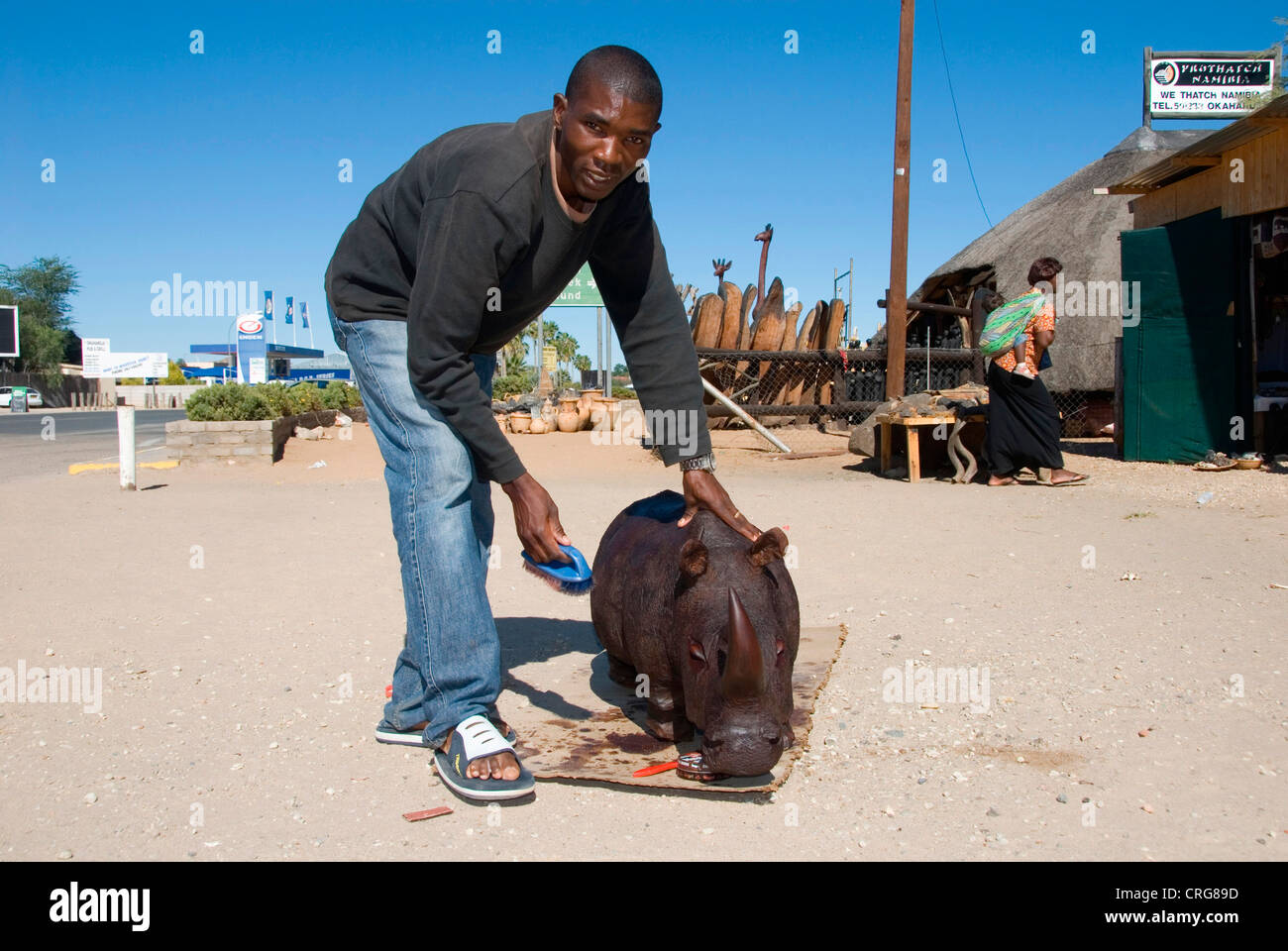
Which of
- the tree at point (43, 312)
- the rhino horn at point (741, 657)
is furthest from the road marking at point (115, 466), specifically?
the tree at point (43, 312)

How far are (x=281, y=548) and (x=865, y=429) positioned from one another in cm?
835

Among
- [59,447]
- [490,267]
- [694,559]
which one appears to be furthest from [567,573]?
[59,447]

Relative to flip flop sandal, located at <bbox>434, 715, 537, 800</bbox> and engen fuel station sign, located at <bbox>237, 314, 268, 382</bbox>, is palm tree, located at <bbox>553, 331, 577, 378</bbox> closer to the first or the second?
engen fuel station sign, located at <bbox>237, 314, 268, 382</bbox>

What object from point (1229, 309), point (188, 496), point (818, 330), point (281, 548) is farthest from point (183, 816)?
point (818, 330)

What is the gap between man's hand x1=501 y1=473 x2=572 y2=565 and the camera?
307 centimetres

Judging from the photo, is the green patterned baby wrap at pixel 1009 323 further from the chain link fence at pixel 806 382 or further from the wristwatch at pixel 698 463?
Answer: the wristwatch at pixel 698 463

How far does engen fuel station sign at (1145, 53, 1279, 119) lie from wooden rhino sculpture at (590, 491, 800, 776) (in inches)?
684

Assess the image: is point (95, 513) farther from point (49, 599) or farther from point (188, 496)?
point (49, 599)

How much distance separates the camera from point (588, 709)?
13.5 feet

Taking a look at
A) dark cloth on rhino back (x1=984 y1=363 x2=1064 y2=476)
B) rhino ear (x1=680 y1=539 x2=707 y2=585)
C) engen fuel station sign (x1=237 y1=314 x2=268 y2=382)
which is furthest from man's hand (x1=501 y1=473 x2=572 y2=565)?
engen fuel station sign (x1=237 y1=314 x2=268 y2=382)

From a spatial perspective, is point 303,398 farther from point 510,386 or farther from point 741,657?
point 741,657

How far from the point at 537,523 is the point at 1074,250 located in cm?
1794

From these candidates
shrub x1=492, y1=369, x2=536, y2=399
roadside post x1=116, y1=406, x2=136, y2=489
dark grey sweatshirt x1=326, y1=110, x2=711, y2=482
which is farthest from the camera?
shrub x1=492, y1=369, x2=536, y2=399

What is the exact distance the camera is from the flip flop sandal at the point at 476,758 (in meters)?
3.09
